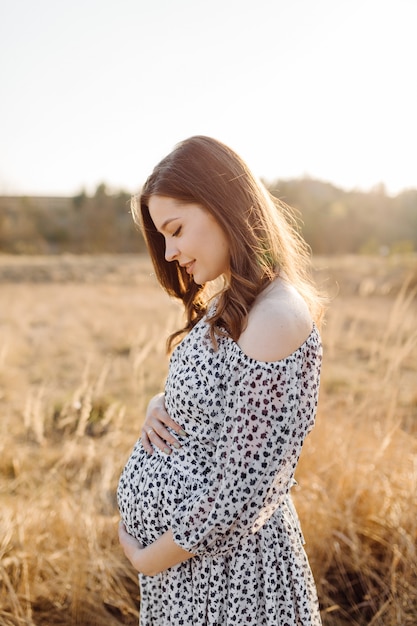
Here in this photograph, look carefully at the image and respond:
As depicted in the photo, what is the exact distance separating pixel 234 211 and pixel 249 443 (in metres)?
0.54

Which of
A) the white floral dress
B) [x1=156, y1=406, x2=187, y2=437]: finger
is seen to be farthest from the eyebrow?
[x1=156, y1=406, x2=187, y2=437]: finger

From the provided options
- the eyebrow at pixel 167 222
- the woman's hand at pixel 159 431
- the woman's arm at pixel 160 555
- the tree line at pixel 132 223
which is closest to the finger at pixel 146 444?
the woman's hand at pixel 159 431

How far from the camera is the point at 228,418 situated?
122 cm

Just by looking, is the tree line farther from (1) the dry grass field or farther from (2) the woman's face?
(2) the woman's face

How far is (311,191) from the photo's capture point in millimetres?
31078

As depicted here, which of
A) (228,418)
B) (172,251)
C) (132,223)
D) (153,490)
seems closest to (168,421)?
(153,490)

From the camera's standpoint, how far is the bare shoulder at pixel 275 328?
1.17 meters

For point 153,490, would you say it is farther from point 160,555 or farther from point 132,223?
point 132,223

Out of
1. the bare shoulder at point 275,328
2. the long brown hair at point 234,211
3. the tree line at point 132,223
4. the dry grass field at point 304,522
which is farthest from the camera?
the tree line at point 132,223

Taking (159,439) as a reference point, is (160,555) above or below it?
below

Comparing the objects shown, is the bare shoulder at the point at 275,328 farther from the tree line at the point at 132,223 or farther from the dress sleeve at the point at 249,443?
the tree line at the point at 132,223

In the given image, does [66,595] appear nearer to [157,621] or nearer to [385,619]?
[157,621]

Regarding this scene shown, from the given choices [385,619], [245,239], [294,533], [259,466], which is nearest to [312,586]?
[294,533]

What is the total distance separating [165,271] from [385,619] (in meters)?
1.58
